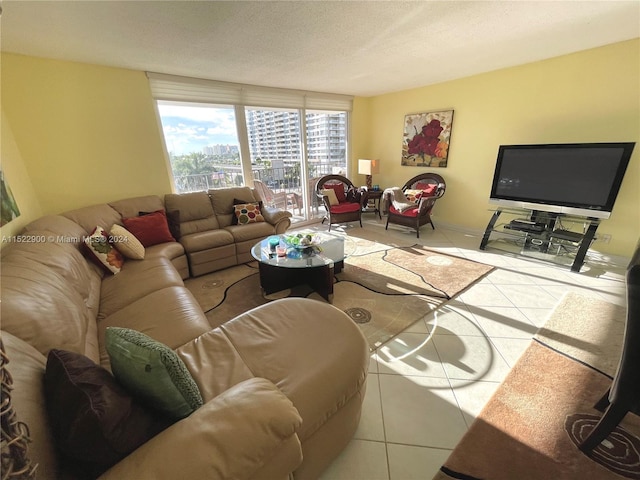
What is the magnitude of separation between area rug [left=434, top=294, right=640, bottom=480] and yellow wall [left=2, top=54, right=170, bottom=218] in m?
3.98

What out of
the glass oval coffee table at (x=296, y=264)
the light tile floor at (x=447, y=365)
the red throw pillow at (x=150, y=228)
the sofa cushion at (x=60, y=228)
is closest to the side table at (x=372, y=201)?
the glass oval coffee table at (x=296, y=264)

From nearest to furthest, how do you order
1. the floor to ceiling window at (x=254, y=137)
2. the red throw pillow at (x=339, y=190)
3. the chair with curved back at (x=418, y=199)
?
the floor to ceiling window at (x=254, y=137), the chair with curved back at (x=418, y=199), the red throw pillow at (x=339, y=190)

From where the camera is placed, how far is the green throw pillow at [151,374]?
0.79 metres

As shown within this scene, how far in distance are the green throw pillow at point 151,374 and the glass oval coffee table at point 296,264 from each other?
1.50 m

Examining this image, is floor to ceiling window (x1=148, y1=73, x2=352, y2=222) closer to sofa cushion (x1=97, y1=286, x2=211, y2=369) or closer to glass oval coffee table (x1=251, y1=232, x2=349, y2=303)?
glass oval coffee table (x1=251, y1=232, x2=349, y2=303)

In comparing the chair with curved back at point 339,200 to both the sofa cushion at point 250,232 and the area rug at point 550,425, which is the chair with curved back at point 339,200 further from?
the area rug at point 550,425

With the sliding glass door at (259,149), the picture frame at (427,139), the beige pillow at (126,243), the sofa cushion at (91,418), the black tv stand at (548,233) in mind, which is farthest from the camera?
the picture frame at (427,139)

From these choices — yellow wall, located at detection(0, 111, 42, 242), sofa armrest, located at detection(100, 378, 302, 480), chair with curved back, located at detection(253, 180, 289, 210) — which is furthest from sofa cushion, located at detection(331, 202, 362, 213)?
sofa armrest, located at detection(100, 378, 302, 480)

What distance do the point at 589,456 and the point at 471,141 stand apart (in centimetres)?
387

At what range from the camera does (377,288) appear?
2680mm

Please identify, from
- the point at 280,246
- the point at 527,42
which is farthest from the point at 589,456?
the point at 527,42

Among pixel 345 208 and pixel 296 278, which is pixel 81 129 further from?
pixel 345 208

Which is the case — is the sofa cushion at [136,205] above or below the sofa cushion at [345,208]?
above

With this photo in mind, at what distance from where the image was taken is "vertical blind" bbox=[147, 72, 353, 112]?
10.5 feet
